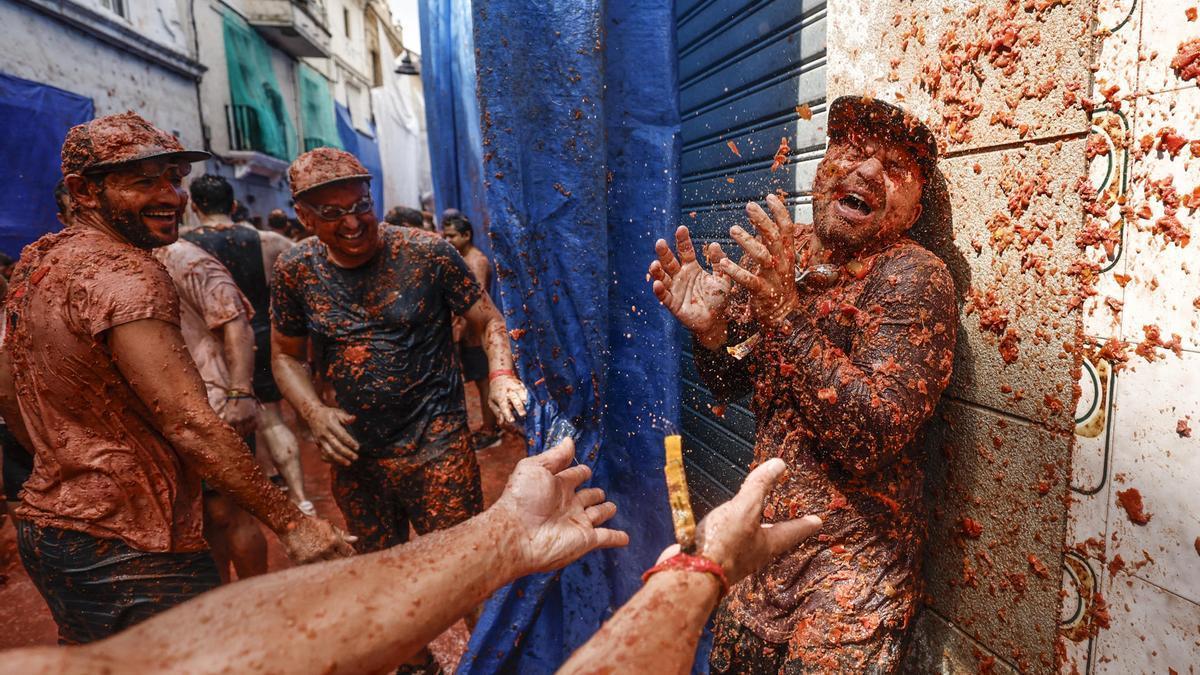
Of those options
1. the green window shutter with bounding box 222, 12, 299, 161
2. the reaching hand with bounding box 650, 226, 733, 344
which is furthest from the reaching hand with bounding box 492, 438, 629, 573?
the green window shutter with bounding box 222, 12, 299, 161

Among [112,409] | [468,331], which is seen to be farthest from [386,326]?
[468,331]

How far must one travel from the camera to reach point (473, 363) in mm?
6023

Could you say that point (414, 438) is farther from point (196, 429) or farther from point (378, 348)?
point (196, 429)

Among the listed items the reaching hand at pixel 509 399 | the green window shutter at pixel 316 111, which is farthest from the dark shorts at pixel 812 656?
the green window shutter at pixel 316 111

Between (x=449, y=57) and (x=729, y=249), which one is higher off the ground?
(x=449, y=57)

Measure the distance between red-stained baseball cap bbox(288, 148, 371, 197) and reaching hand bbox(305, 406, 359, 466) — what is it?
0.95 metres

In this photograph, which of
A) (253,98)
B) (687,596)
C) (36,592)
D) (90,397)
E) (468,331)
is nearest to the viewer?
(687,596)

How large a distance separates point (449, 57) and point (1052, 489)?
196 inches

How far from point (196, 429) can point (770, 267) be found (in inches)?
70.8

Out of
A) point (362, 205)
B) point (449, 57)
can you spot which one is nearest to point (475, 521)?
point (362, 205)

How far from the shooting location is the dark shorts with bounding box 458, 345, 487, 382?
19.6ft

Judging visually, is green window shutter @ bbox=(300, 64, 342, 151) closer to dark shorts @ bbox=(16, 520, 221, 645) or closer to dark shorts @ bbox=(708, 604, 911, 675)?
dark shorts @ bbox=(16, 520, 221, 645)

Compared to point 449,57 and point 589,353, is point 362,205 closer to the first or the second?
point 589,353

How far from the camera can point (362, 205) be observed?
8.80 feet
